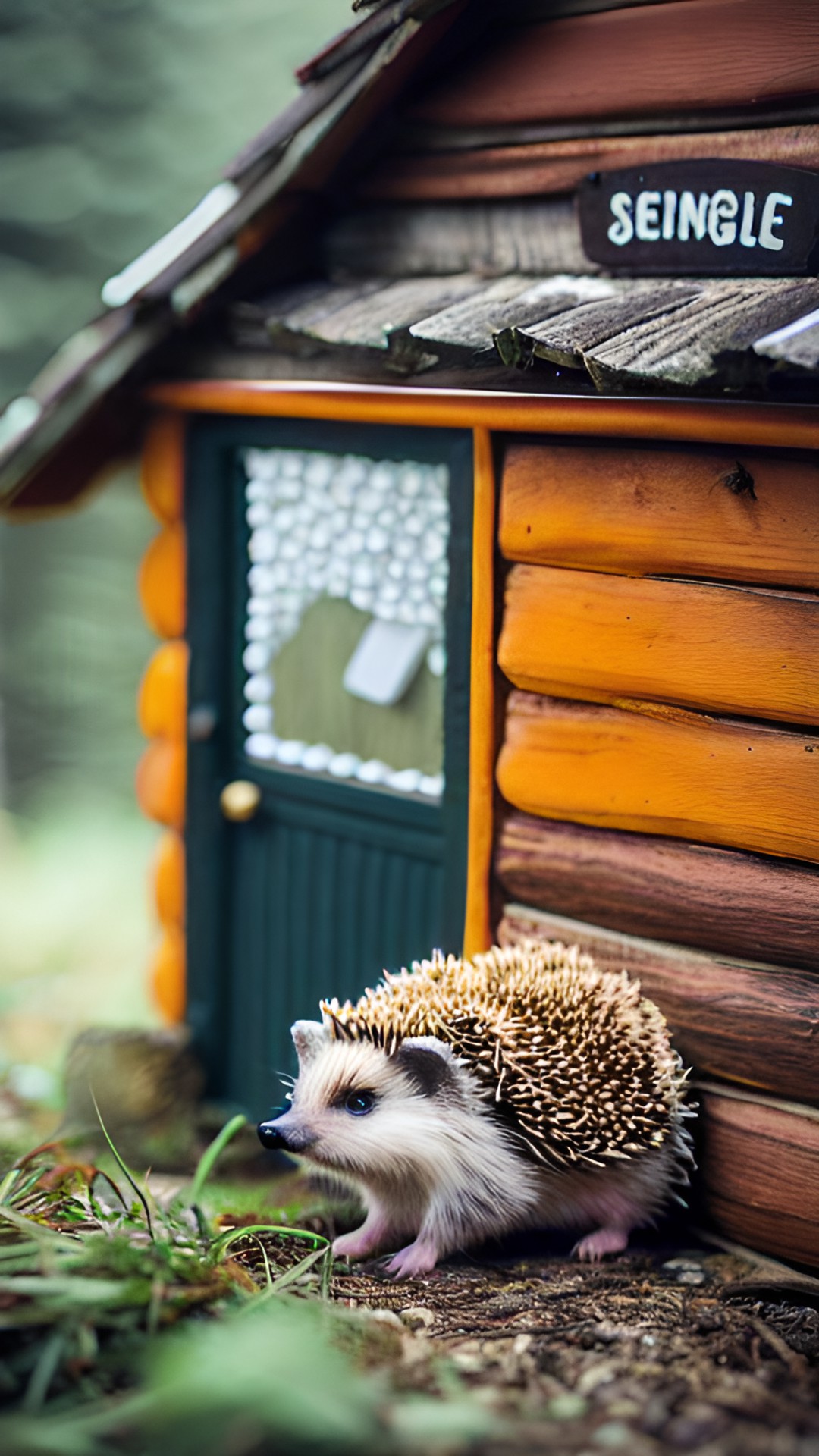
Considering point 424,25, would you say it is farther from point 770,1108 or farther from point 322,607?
point 770,1108

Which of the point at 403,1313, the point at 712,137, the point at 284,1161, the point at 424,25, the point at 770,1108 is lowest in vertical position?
the point at 284,1161

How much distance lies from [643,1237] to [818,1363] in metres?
0.81

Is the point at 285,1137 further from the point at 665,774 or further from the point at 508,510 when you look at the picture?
the point at 508,510

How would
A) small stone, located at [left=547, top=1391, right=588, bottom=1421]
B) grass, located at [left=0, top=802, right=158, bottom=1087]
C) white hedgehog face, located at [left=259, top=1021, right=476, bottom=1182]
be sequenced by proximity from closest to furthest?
small stone, located at [left=547, top=1391, right=588, bottom=1421], white hedgehog face, located at [left=259, top=1021, right=476, bottom=1182], grass, located at [left=0, top=802, right=158, bottom=1087]

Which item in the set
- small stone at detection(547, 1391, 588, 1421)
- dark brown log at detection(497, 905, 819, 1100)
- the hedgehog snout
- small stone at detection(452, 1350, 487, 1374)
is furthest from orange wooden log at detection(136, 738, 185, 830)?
small stone at detection(547, 1391, 588, 1421)

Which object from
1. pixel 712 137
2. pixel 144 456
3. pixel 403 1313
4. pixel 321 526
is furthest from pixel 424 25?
pixel 403 1313

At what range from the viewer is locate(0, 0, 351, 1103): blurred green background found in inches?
381

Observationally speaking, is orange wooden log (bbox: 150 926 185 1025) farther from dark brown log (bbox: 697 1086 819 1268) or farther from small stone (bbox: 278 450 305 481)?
dark brown log (bbox: 697 1086 819 1268)

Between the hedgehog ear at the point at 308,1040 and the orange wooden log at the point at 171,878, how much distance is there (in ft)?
6.37

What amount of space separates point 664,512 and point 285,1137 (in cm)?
194

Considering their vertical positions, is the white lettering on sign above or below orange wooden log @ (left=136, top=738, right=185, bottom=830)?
above

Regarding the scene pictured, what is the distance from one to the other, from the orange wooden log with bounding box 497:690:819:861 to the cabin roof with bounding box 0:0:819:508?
0.94 metres

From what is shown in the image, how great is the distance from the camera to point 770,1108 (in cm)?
358

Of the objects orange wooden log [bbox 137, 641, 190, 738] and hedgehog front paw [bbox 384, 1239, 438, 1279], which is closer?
hedgehog front paw [bbox 384, 1239, 438, 1279]
